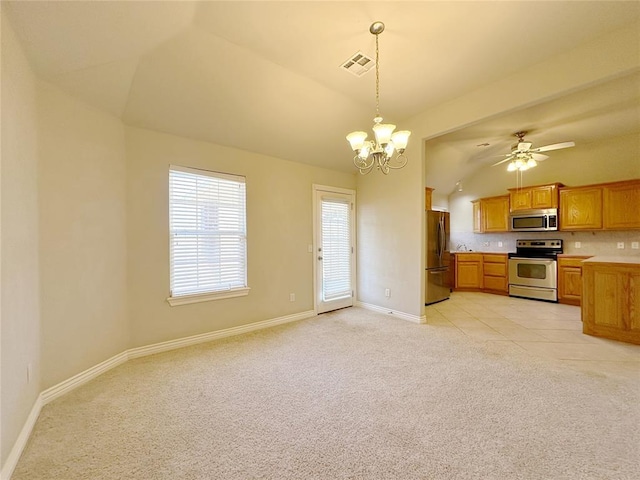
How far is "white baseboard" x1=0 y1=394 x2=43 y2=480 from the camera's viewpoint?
4.65ft

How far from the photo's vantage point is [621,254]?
485 centimetres

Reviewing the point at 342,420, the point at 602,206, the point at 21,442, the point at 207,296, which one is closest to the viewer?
the point at 21,442

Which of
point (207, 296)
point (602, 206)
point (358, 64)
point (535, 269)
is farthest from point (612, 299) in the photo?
point (207, 296)

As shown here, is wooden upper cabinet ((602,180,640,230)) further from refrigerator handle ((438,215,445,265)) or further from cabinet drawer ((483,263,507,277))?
refrigerator handle ((438,215,445,265))

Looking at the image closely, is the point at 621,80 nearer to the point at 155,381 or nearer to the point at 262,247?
the point at 262,247

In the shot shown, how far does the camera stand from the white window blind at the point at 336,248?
179 inches

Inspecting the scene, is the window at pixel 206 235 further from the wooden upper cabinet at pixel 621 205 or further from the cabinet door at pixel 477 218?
the wooden upper cabinet at pixel 621 205

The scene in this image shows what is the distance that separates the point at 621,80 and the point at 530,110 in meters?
0.84

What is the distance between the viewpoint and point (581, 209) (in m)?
4.99

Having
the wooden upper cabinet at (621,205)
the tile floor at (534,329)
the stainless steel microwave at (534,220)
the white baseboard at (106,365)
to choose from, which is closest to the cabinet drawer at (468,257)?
the stainless steel microwave at (534,220)

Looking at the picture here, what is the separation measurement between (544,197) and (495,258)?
1591 mm

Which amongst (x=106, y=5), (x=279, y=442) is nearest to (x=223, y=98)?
(x=106, y=5)

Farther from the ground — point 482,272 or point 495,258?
point 495,258

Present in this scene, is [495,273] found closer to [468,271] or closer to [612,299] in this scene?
[468,271]
